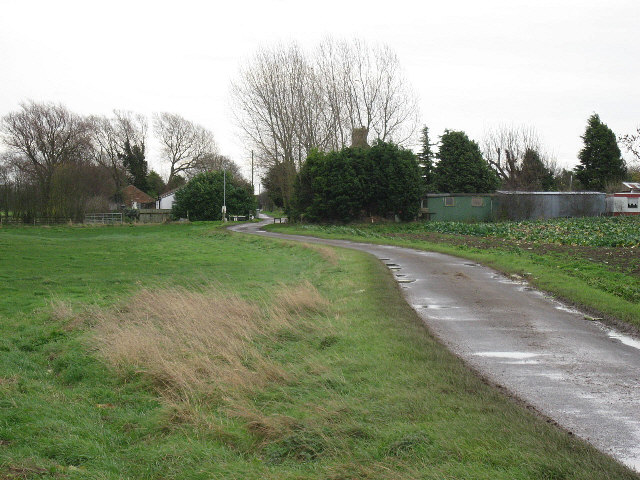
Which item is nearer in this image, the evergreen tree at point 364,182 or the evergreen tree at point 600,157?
the evergreen tree at point 364,182

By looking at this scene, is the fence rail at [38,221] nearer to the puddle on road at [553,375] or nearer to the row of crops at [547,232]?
the row of crops at [547,232]

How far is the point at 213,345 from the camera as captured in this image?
9.67m

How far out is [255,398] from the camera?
24.7ft

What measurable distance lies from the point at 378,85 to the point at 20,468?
5631cm

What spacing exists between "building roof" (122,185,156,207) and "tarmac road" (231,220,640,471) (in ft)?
290

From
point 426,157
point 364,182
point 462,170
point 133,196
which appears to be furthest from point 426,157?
point 133,196

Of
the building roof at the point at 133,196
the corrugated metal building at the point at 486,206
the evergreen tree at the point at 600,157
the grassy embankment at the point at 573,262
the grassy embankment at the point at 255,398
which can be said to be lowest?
the grassy embankment at the point at 255,398

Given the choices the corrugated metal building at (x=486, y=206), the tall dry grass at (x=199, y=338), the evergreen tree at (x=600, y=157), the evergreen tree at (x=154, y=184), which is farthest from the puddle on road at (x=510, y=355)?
the evergreen tree at (x=154, y=184)

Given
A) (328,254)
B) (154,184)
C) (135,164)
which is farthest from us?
(154,184)

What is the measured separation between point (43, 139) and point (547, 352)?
77833mm

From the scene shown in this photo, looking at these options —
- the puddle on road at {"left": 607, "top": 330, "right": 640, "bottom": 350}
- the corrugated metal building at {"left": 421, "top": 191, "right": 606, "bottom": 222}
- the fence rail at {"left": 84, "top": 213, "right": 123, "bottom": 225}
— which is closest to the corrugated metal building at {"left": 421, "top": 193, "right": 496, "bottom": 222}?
the corrugated metal building at {"left": 421, "top": 191, "right": 606, "bottom": 222}

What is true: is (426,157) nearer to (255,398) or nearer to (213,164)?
(213,164)

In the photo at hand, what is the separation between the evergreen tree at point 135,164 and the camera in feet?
329

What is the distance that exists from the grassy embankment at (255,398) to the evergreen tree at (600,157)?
7228cm
